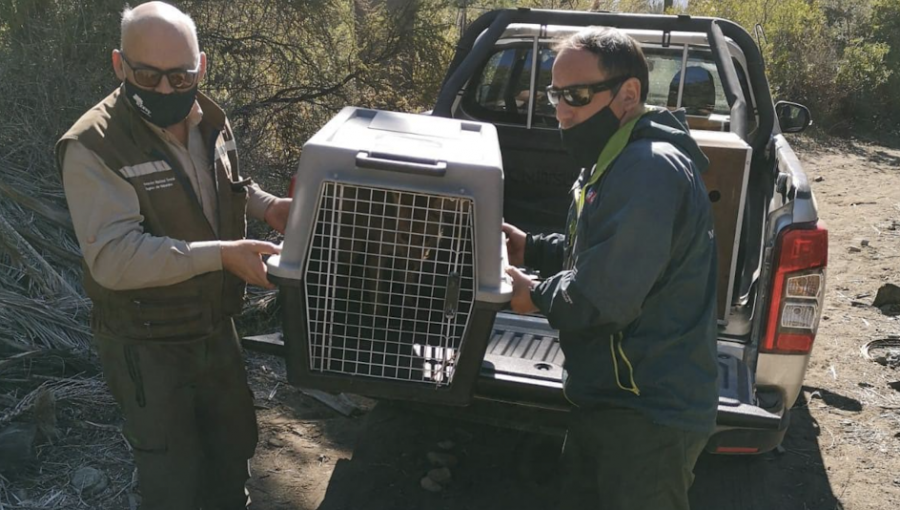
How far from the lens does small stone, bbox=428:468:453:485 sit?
3.81 metres

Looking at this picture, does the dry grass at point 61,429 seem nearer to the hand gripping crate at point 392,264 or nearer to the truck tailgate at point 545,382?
the hand gripping crate at point 392,264

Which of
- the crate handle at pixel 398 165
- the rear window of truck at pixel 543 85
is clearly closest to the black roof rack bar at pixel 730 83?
the rear window of truck at pixel 543 85

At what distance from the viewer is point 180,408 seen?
2818mm

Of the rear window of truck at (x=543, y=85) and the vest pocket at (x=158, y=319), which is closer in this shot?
the vest pocket at (x=158, y=319)

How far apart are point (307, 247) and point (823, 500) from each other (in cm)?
273

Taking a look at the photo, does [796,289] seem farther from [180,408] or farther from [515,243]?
[180,408]

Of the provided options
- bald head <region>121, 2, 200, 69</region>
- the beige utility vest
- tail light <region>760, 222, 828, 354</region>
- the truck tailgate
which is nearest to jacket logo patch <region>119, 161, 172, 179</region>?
the beige utility vest

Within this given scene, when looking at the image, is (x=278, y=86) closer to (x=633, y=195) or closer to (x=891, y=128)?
(x=633, y=195)

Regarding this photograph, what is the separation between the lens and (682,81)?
499 centimetres

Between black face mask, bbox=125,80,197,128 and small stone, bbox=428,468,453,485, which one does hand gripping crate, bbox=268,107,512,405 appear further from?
small stone, bbox=428,468,453,485

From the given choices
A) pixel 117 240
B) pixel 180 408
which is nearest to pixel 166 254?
pixel 117 240

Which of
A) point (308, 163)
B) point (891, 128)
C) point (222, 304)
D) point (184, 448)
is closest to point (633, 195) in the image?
point (308, 163)

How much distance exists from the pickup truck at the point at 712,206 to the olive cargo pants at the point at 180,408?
0.52m

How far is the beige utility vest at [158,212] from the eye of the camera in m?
2.57
